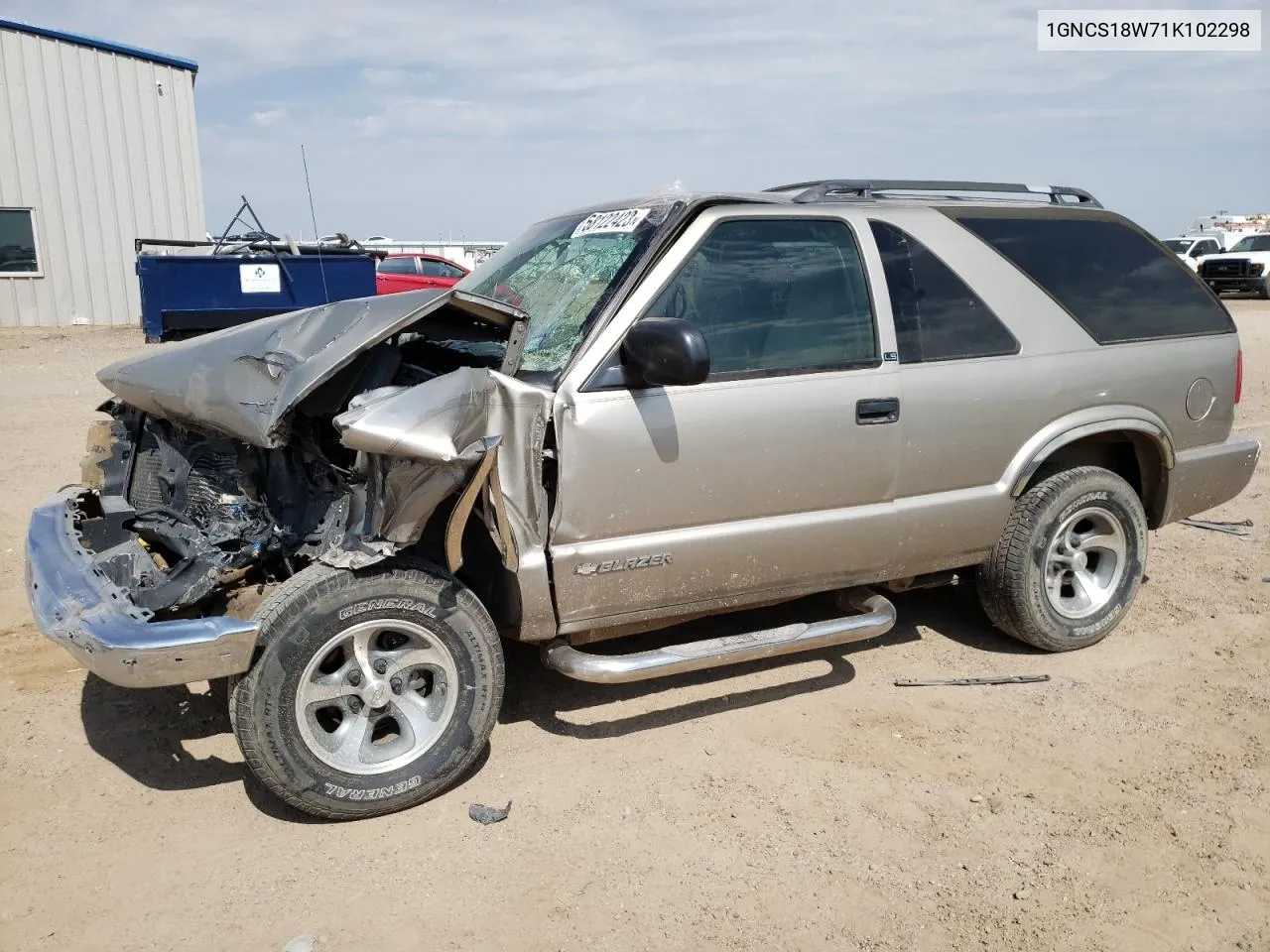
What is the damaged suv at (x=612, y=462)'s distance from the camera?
3180 mm

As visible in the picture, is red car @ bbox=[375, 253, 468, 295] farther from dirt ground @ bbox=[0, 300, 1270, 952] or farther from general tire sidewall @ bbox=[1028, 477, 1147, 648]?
general tire sidewall @ bbox=[1028, 477, 1147, 648]

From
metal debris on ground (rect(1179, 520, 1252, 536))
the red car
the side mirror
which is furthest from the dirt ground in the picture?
the red car

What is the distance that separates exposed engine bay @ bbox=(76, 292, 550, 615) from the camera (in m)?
3.13

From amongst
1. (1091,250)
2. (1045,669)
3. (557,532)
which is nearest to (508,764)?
(557,532)

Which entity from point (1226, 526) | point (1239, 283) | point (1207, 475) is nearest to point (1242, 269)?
point (1239, 283)

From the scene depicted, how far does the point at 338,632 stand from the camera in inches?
125

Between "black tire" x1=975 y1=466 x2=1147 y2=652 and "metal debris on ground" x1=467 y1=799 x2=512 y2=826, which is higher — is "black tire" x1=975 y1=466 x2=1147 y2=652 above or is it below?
above

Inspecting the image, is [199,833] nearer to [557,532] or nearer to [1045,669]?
[557,532]

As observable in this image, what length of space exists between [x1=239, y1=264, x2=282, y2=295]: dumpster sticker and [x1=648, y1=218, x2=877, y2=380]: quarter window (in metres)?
9.68

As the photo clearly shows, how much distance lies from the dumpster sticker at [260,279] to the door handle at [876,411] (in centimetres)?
998

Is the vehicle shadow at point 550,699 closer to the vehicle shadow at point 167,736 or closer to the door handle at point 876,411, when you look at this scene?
the vehicle shadow at point 167,736

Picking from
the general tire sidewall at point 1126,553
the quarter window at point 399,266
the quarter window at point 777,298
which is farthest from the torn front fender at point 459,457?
the quarter window at point 399,266

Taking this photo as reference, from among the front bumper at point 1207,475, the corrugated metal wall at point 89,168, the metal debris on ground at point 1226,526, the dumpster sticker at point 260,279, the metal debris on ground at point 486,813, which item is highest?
the corrugated metal wall at point 89,168

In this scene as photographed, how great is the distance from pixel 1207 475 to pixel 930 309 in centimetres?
184
